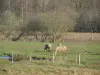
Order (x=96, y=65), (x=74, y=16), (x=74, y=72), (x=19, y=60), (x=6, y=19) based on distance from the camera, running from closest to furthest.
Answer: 1. (x=74, y=72)
2. (x=96, y=65)
3. (x=19, y=60)
4. (x=6, y=19)
5. (x=74, y=16)

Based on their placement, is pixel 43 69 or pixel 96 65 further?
pixel 96 65

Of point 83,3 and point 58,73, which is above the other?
point 83,3

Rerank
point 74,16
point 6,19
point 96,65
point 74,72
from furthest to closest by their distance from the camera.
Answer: point 74,16 < point 6,19 < point 96,65 < point 74,72

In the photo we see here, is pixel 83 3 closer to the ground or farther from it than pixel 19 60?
farther from it

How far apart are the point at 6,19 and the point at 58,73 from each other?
5711cm

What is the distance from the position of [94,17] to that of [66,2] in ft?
68.1

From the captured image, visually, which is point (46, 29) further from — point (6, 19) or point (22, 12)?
point (22, 12)

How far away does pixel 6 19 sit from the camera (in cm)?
8569

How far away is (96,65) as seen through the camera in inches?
1368

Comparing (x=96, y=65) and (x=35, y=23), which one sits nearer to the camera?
(x=96, y=65)

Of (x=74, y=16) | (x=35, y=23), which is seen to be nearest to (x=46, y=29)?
(x=35, y=23)

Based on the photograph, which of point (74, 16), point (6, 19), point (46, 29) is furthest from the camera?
point (74, 16)

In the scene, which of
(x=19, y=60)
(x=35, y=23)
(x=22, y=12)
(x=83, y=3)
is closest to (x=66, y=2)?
(x=83, y=3)

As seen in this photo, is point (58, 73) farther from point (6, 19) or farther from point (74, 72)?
point (6, 19)
